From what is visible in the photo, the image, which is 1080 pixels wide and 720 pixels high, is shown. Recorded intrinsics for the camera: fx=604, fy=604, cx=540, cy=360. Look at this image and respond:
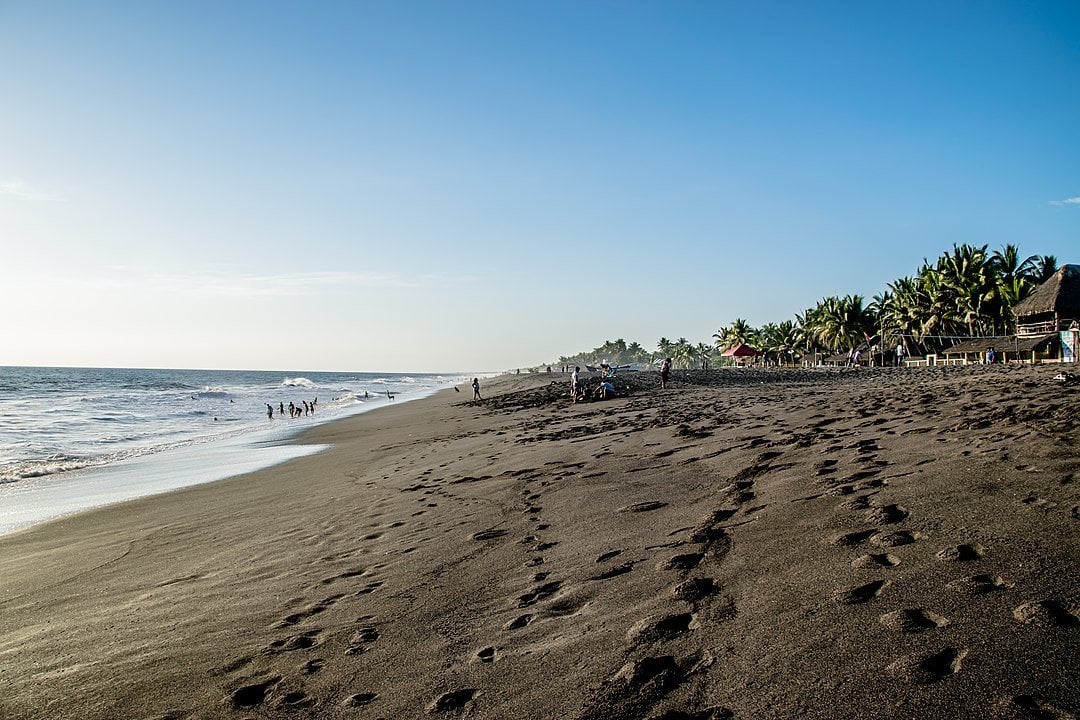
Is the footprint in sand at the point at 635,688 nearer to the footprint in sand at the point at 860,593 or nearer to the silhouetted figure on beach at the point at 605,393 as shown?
the footprint in sand at the point at 860,593

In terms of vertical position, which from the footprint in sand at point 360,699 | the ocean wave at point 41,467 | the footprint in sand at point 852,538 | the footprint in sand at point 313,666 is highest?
the footprint in sand at point 852,538

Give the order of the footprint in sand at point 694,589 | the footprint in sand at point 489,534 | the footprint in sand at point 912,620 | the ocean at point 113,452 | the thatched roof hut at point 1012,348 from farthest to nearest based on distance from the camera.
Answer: the thatched roof hut at point 1012,348
the ocean at point 113,452
the footprint in sand at point 489,534
the footprint in sand at point 694,589
the footprint in sand at point 912,620

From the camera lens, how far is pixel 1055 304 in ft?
115

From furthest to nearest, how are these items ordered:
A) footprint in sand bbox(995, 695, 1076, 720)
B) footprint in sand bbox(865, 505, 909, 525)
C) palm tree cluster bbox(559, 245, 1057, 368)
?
palm tree cluster bbox(559, 245, 1057, 368)
footprint in sand bbox(865, 505, 909, 525)
footprint in sand bbox(995, 695, 1076, 720)

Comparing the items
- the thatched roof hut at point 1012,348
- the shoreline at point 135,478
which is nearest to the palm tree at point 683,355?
the thatched roof hut at point 1012,348

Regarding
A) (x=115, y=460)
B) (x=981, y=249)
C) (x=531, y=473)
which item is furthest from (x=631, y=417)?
(x=981, y=249)

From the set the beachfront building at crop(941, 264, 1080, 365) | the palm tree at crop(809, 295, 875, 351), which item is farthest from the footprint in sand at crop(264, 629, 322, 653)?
the palm tree at crop(809, 295, 875, 351)

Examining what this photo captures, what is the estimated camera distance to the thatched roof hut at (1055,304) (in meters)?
35.3

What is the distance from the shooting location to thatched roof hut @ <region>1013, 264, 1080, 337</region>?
3528 centimetres

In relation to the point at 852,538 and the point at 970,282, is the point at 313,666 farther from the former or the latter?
the point at 970,282

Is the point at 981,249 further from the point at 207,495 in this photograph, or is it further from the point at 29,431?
the point at 29,431

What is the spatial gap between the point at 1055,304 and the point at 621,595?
43.3 metres

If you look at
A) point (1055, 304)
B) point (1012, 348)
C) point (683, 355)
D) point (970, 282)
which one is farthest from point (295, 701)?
point (683, 355)

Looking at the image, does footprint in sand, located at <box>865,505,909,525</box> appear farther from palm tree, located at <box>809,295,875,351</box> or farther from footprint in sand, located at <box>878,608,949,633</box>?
palm tree, located at <box>809,295,875,351</box>
